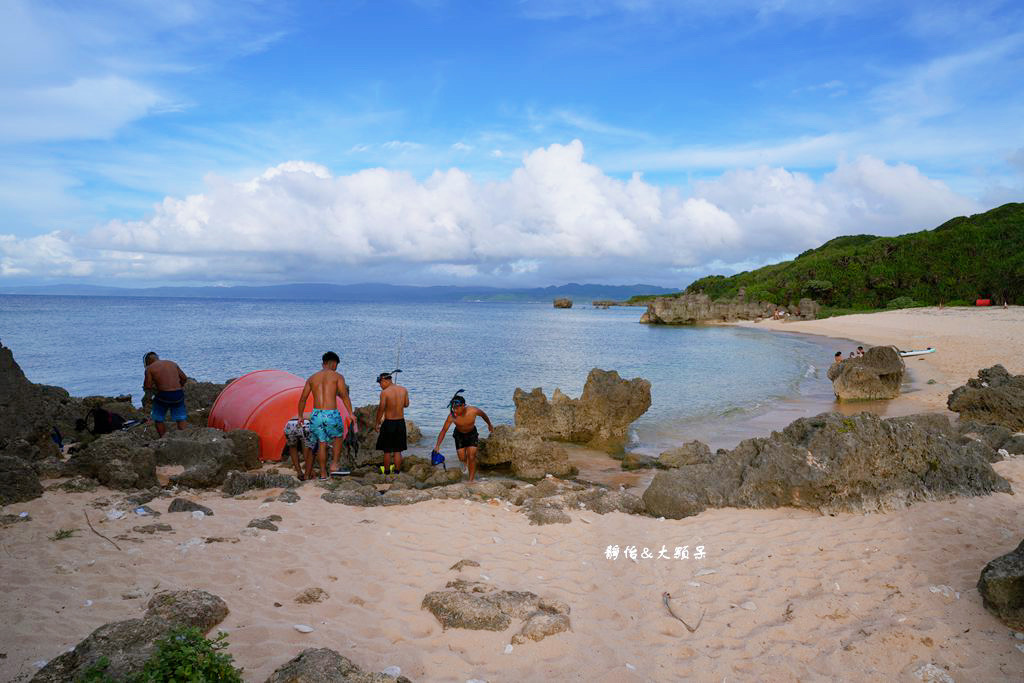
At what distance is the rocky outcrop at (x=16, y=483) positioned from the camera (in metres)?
7.16

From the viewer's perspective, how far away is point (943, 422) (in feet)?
37.7

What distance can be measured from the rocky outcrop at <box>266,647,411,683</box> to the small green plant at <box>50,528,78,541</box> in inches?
152

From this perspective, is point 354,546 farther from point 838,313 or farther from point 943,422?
point 838,313

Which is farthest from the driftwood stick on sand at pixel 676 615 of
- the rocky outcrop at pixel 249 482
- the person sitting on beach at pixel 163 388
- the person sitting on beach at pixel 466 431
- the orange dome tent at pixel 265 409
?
the person sitting on beach at pixel 163 388

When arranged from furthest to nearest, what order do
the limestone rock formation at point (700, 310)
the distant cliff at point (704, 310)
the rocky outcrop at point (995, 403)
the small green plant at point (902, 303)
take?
the limestone rock formation at point (700, 310)
the distant cliff at point (704, 310)
the small green plant at point (902, 303)
the rocky outcrop at point (995, 403)

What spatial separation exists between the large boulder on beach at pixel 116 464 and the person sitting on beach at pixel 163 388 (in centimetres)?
380

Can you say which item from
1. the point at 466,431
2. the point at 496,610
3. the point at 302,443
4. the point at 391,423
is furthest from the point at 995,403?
the point at 302,443

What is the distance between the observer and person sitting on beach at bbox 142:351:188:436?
12.4 m

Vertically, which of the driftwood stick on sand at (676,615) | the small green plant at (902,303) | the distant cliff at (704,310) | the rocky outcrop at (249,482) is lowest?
the driftwood stick on sand at (676,615)

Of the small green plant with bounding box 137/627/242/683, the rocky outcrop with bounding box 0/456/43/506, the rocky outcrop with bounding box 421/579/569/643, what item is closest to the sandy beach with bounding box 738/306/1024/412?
the rocky outcrop with bounding box 421/579/569/643

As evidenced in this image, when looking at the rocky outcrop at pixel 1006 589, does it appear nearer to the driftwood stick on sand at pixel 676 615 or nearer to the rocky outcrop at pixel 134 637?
the driftwood stick on sand at pixel 676 615

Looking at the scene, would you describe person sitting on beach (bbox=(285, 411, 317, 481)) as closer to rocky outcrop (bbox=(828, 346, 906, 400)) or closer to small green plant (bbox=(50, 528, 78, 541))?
small green plant (bbox=(50, 528, 78, 541))

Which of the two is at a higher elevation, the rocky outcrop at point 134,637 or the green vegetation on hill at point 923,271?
the green vegetation on hill at point 923,271

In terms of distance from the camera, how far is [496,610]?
17.6 ft
